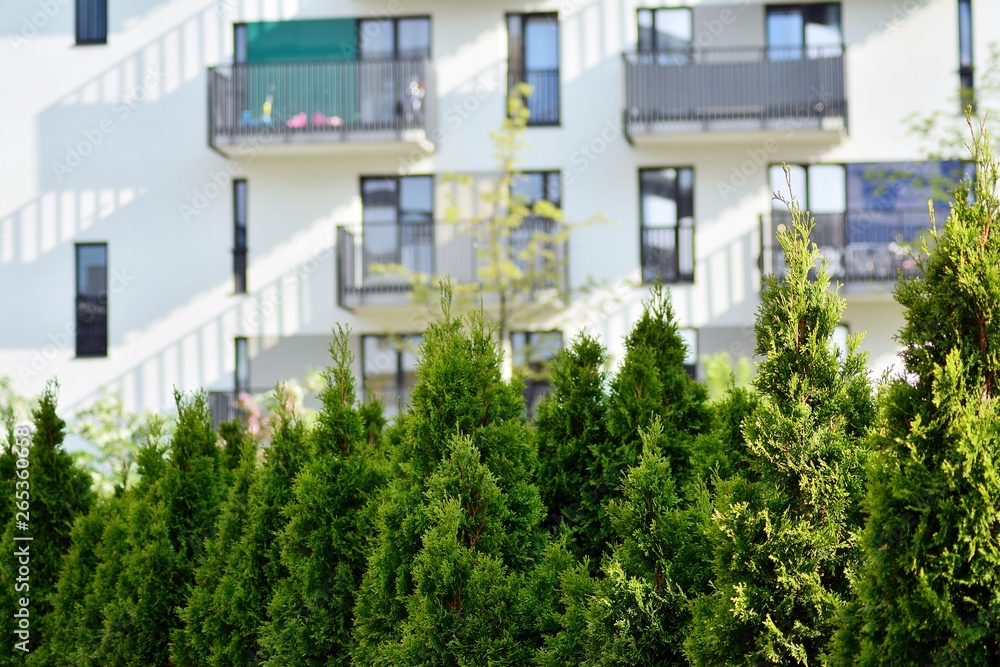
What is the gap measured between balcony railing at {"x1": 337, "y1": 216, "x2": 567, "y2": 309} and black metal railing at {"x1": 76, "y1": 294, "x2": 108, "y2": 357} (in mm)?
5327

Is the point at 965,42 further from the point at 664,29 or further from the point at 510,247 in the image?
the point at 510,247

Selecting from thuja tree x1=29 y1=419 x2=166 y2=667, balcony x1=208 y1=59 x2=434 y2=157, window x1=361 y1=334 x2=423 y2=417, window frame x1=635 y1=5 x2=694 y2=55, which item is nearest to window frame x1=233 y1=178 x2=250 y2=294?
balcony x1=208 y1=59 x2=434 y2=157

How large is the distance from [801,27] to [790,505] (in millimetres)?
20689

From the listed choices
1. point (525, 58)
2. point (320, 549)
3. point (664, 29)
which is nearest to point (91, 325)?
point (525, 58)

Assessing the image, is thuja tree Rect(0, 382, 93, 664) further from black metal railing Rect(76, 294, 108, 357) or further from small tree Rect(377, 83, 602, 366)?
black metal railing Rect(76, 294, 108, 357)

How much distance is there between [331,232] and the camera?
23.8 m

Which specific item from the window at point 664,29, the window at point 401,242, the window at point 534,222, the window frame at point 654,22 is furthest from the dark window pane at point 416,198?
the window at point 664,29

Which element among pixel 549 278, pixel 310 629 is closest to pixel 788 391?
pixel 310 629

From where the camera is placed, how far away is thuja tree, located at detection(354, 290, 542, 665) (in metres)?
5.48

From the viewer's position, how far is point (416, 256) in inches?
902

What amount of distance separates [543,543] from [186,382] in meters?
19.0

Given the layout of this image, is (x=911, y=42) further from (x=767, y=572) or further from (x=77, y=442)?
(x=767, y=572)

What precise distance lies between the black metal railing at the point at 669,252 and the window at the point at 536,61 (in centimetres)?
315

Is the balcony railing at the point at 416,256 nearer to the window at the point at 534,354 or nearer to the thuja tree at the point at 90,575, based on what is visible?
the window at the point at 534,354
